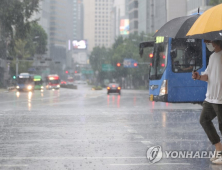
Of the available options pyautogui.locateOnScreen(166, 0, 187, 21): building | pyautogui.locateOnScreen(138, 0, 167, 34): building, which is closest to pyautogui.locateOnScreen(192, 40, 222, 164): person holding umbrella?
pyautogui.locateOnScreen(166, 0, 187, 21): building

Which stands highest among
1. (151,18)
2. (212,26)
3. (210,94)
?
(151,18)

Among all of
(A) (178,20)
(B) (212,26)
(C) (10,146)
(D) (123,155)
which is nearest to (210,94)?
(B) (212,26)

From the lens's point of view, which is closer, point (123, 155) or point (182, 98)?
point (123, 155)

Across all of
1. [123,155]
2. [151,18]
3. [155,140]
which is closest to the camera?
[123,155]

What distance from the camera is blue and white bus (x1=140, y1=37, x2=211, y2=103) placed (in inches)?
774

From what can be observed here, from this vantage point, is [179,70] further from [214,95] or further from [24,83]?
[24,83]

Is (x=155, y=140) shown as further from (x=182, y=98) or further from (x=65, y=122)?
(x=182, y=98)

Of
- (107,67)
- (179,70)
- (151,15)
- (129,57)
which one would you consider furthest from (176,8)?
(179,70)

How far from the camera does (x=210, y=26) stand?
836 cm

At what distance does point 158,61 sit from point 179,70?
1.33 m

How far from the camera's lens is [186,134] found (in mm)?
12031

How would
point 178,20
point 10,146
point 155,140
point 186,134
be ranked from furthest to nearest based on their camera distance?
point 178,20 < point 186,134 < point 155,140 < point 10,146

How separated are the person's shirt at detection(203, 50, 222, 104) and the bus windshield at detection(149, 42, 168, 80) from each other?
40.5ft

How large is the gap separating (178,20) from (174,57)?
700 cm
